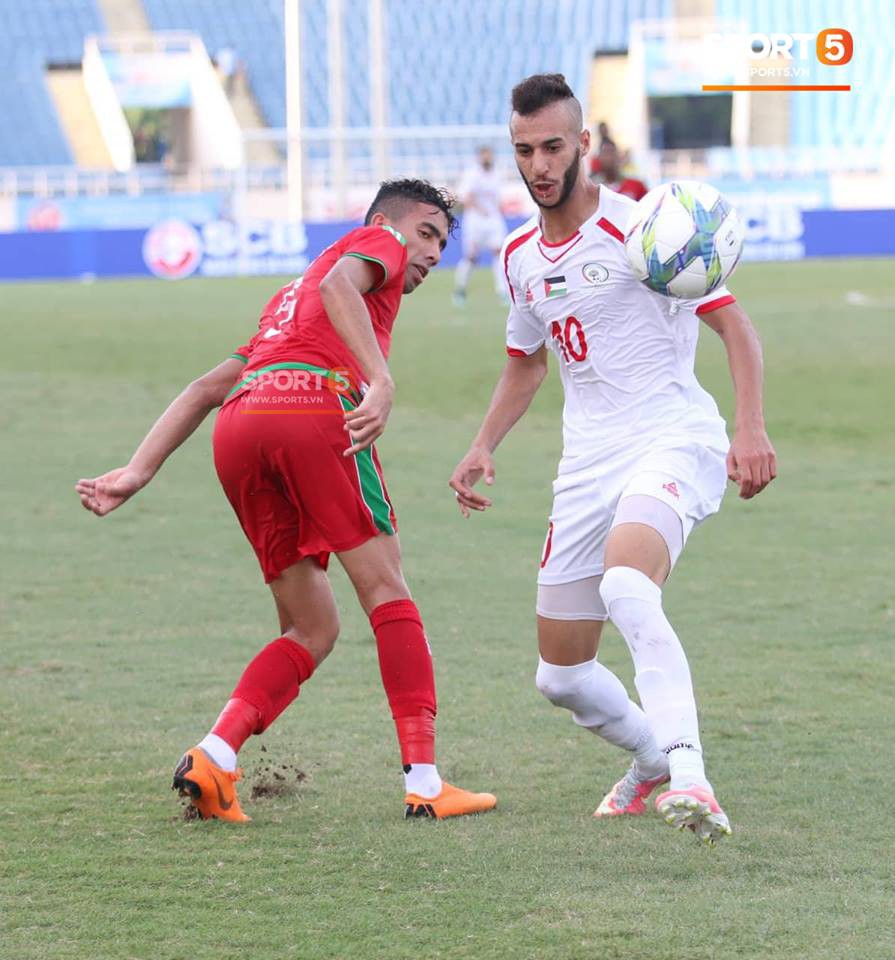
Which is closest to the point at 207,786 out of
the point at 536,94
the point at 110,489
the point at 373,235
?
the point at 110,489

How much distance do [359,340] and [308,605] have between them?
3.08 feet

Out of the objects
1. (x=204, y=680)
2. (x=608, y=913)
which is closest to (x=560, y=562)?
(x=608, y=913)

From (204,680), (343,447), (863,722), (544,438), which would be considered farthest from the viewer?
(544,438)

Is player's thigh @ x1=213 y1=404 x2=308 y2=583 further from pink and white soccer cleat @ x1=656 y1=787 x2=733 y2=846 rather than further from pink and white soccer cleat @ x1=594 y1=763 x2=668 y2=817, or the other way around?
pink and white soccer cleat @ x1=656 y1=787 x2=733 y2=846

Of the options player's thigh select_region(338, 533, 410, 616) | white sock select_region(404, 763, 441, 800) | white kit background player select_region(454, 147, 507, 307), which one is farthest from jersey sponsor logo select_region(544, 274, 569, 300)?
white kit background player select_region(454, 147, 507, 307)

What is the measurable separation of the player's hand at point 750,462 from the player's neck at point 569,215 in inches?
34.2

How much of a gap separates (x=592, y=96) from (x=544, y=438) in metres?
38.8

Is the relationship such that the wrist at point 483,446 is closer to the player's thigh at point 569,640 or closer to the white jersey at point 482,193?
the player's thigh at point 569,640

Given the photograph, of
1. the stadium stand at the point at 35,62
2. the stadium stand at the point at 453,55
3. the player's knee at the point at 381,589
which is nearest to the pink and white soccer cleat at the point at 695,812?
the player's knee at the point at 381,589

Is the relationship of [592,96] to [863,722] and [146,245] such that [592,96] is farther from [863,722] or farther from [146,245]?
[863,722]

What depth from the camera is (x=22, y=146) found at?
4938 cm

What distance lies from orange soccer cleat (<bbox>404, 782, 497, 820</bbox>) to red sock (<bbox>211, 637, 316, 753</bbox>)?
48 cm

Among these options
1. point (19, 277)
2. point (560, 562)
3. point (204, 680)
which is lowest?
point (19, 277)

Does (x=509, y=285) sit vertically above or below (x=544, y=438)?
above
